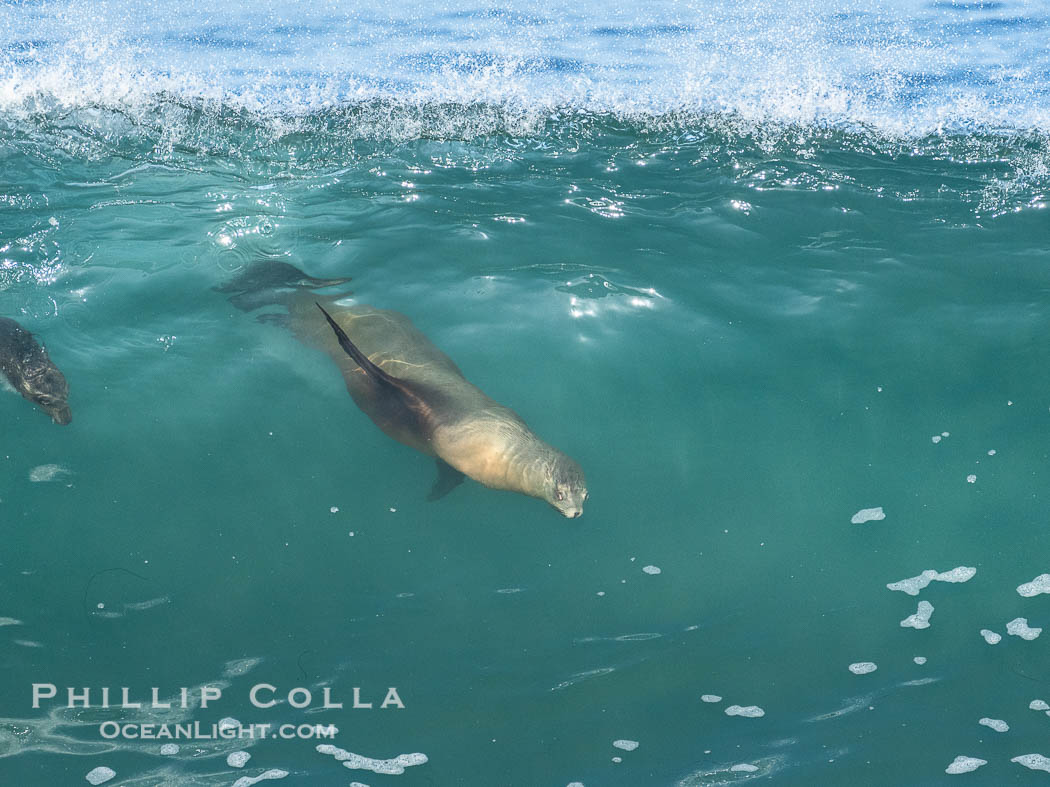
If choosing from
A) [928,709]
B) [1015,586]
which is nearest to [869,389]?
[1015,586]

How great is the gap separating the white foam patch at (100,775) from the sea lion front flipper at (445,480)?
8.81 ft

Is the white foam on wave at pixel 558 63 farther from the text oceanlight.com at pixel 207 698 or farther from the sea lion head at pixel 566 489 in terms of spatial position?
the text oceanlight.com at pixel 207 698

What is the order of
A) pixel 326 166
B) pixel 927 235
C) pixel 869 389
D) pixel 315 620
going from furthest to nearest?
1. pixel 326 166
2. pixel 927 235
3. pixel 869 389
4. pixel 315 620

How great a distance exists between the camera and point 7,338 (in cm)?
654

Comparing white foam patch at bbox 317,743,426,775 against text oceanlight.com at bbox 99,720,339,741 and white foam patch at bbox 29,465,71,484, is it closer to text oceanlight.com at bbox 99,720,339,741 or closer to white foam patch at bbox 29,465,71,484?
text oceanlight.com at bbox 99,720,339,741

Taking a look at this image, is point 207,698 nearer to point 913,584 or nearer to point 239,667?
point 239,667

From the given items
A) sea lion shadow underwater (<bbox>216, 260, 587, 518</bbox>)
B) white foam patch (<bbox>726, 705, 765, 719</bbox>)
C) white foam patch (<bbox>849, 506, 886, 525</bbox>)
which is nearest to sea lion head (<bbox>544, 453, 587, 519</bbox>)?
sea lion shadow underwater (<bbox>216, 260, 587, 518</bbox>)

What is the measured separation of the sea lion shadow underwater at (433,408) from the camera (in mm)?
5934

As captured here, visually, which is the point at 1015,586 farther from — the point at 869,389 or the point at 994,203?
the point at 994,203

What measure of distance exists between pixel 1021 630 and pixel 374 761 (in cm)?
463

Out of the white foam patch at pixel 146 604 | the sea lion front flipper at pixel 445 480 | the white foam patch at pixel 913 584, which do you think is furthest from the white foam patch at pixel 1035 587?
the white foam patch at pixel 146 604

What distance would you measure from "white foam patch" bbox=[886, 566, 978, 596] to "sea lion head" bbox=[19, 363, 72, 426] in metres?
6.41

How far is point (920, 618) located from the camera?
6191mm

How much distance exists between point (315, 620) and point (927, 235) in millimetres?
6407
